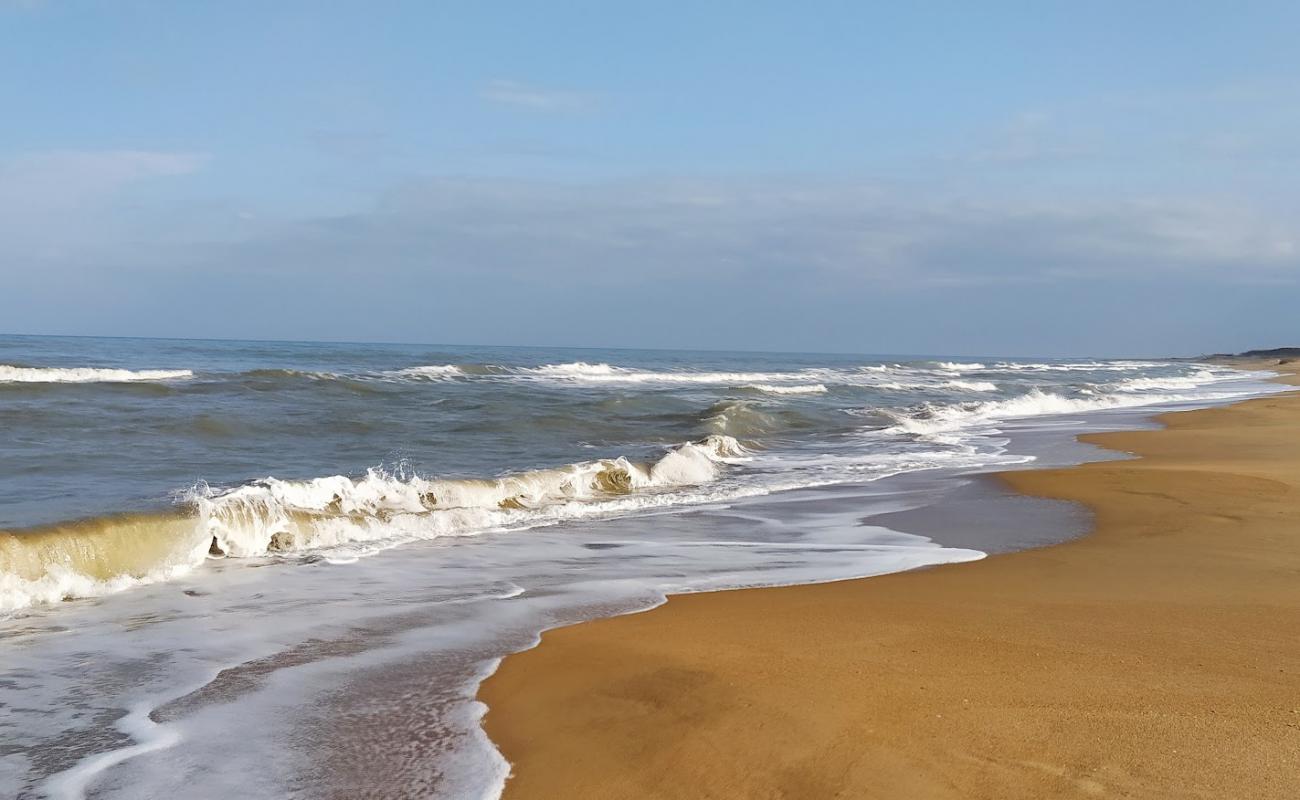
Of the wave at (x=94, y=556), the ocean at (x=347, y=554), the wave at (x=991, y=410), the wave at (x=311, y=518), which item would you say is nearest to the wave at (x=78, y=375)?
the ocean at (x=347, y=554)

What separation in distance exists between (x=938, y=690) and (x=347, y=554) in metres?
5.34

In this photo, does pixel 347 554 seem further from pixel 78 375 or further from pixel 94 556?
pixel 78 375

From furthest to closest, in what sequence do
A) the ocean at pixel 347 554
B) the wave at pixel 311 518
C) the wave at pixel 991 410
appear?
the wave at pixel 991 410 → the wave at pixel 311 518 → the ocean at pixel 347 554

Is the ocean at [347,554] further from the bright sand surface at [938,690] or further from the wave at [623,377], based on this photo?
the wave at [623,377]

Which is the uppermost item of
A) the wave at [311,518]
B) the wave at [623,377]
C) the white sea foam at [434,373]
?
the white sea foam at [434,373]

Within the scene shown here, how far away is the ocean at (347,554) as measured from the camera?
3713 mm

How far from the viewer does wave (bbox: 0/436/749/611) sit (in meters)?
6.59

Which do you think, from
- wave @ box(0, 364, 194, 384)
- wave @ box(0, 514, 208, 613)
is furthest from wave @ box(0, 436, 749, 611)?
wave @ box(0, 364, 194, 384)

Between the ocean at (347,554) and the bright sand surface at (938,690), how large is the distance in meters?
0.39

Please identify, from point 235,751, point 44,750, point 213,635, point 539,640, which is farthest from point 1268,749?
point 213,635

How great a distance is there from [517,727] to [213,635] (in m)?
2.36

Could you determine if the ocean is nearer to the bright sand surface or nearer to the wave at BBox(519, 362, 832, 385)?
the bright sand surface

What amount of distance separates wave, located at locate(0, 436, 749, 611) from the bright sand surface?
360 centimetres

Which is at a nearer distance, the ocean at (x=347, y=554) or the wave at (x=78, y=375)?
the ocean at (x=347, y=554)
